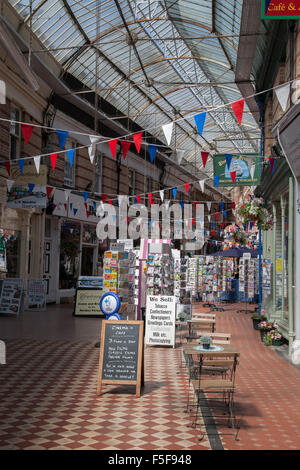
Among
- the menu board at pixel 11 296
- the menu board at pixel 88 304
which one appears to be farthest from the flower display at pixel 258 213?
the menu board at pixel 11 296

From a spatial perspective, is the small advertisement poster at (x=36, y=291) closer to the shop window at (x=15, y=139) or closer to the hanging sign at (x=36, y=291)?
the hanging sign at (x=36, y=291)

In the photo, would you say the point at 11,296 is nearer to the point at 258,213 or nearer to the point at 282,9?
the point at 258,213

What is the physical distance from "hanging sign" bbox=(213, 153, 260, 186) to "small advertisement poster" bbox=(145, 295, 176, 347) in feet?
14.7

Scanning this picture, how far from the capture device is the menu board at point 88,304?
17.3 meters

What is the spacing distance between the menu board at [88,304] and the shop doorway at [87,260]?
578 centimetres

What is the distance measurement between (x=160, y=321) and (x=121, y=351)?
4.62m

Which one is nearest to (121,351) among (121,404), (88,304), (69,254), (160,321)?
(121,404)

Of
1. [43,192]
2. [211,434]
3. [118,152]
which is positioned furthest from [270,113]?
[211,434]

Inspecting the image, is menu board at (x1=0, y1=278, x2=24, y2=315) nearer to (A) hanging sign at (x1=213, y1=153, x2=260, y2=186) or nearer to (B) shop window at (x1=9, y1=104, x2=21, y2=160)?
(B) shop window at (x1=9, y1=104, x2=21, y2=160)

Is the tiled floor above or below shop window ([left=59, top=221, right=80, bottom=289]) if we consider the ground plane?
below

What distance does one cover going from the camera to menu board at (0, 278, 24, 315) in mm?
16234

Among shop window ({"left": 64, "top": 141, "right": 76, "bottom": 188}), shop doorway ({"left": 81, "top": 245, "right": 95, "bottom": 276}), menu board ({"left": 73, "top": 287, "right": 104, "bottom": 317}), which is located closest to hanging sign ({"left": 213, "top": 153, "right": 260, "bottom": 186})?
menu board ({"left": 73, "top": 287, "right": 104, "bottom": 317})

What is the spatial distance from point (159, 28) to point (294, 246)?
12.5 meters

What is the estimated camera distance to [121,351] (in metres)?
7.70
